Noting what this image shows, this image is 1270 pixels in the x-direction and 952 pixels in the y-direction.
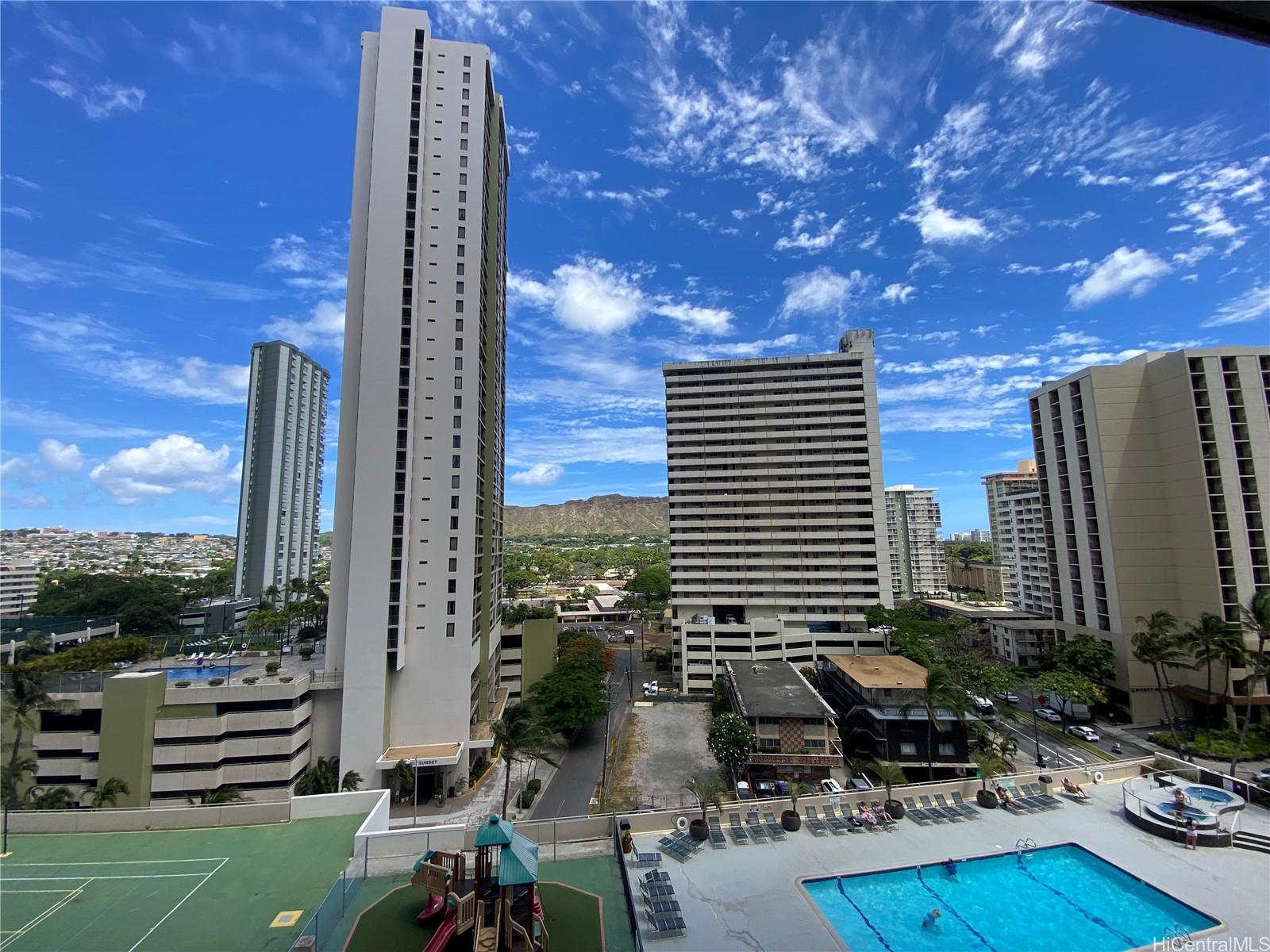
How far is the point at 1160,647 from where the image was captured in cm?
4053

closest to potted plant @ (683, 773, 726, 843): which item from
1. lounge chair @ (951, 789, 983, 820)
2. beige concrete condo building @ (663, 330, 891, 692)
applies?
lounge chair @ (951, 789, 983, 820)

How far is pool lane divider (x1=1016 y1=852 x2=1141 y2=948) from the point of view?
16.8m

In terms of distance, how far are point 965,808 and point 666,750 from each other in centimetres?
2145

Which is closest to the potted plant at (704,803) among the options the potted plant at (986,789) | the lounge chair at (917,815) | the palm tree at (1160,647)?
the lounge chair at (917,815)

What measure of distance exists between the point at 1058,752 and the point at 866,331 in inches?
1813

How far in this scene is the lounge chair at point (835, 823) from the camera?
21188 mm

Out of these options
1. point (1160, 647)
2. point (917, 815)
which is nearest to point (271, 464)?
point (917, 815)

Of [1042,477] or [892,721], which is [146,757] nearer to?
[892,721]

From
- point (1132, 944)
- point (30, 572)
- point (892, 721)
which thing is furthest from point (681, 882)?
point (30, 572)

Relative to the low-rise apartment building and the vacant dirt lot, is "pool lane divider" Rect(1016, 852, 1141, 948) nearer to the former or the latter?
the low-rise apartment building

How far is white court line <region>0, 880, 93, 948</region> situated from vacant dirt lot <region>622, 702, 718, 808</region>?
2282 centimetres

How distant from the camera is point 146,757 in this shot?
31328 mm

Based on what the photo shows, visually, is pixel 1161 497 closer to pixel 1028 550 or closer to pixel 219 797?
pixel 1028 550

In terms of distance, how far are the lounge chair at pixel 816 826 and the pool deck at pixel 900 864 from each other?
0.62 feet
